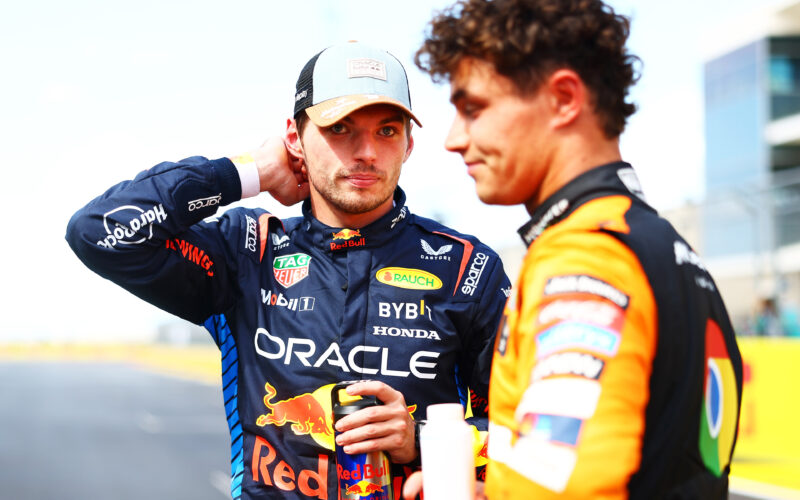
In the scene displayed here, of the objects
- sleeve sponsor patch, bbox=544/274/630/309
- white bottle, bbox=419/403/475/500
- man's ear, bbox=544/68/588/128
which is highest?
man's ear, bbox=544/68/588/128

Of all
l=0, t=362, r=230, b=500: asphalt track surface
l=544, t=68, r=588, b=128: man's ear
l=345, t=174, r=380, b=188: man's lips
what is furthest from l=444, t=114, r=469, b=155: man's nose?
l=0, t=362, r=230, b=500: asphalt track surface

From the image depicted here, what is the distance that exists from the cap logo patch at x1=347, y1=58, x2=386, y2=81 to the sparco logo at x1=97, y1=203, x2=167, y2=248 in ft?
2.47

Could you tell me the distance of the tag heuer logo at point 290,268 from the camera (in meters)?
2.77

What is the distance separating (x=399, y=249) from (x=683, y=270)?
1.40m

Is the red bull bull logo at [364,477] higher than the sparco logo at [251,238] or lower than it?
lower

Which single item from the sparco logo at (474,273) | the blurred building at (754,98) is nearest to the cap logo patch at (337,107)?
the sparco logo at (474,273)

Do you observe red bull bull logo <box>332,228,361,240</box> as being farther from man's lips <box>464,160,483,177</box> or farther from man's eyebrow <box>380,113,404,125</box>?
man's lips <box>464,160,483,177</box>

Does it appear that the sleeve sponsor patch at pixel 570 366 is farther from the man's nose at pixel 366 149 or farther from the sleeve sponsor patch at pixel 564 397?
the man's nose at pixel 366 149

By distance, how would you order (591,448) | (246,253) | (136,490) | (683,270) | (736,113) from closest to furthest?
(591,448) < (683,270) < (246,253) < (136,490) < (736,113)

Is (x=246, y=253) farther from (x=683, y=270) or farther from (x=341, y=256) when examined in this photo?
(x=683, y=270)

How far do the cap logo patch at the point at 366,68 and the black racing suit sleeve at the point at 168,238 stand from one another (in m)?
0.53

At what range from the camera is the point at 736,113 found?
3491 centimetres

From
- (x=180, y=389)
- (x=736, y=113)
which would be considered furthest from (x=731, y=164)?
(x=180, y=389)

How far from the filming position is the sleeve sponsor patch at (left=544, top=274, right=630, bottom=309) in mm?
1356
